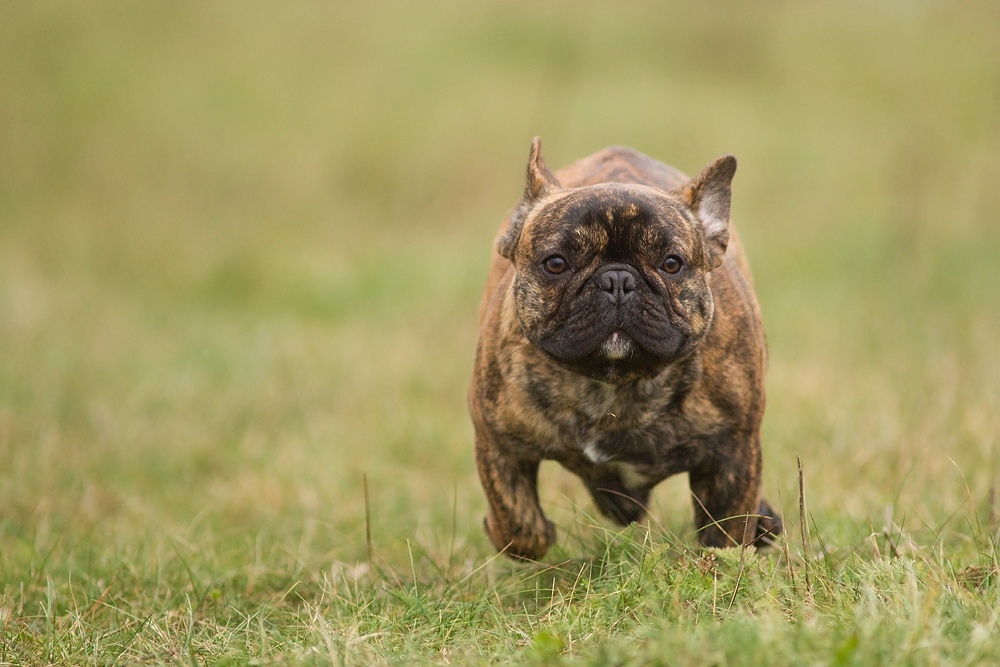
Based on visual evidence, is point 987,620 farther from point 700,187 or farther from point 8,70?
point 8,70

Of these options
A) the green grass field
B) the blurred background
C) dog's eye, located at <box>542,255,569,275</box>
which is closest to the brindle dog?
dog's eye, located at <box>542,255,569,275</box>

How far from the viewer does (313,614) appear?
404 cm

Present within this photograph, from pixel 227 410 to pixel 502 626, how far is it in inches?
192

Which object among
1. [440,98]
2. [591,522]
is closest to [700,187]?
[591,522]

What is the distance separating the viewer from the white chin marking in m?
3.76

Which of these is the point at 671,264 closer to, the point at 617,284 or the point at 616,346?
the point at 617,284

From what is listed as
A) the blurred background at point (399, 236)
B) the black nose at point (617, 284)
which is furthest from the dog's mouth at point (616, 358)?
the blurred background at point (399, 236)

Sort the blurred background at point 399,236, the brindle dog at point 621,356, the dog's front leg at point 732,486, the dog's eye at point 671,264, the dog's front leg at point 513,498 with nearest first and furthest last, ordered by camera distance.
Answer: the brindle dog at point 621,356, the dog's eye at point 671,264, the dog's front leg at point 732,486, the dog's front leg at point 513,498, the blurred background at point 399,236

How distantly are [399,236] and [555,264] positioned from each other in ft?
30.6

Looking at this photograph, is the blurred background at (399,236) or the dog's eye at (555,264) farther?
the blurred background at (399,236)

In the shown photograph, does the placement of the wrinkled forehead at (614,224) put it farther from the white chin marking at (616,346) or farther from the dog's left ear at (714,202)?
the white chin marking at (616,346)

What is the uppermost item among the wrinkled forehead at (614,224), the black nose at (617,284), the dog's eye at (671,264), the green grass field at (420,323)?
the wrinkled forehead at (614,224)

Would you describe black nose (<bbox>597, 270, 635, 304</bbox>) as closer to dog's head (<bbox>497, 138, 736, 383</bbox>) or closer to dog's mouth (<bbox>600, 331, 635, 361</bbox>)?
dog's head (<bbox>497, 138, 736, 383</bbox>)

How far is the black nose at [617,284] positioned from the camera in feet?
12.4
